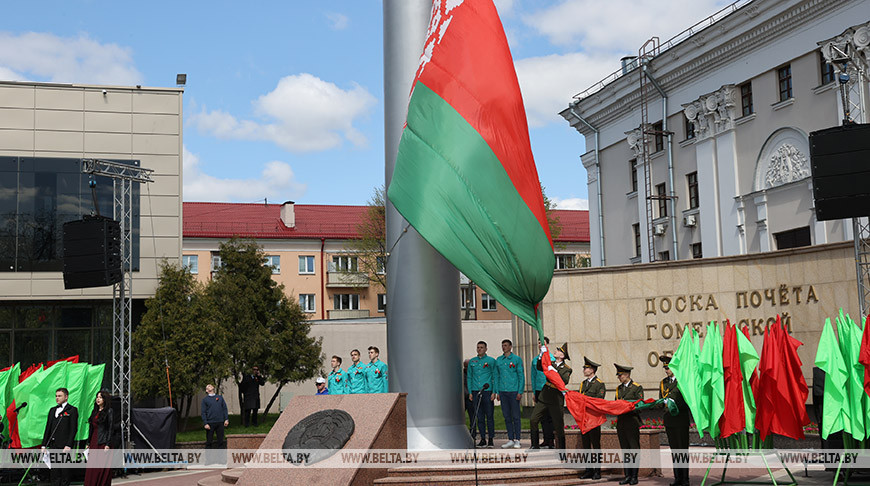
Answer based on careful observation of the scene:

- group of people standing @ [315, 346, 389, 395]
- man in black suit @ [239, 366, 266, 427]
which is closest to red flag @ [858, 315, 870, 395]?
group of people standing @ [315, 346, 389, 395]

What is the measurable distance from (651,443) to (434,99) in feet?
18.1

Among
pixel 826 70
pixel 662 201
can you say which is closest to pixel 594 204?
pixel 662 201

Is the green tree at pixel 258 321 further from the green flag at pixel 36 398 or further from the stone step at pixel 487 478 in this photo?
the stone step at pixel 487 478

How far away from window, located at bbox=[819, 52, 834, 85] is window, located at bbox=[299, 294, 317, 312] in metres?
36.1

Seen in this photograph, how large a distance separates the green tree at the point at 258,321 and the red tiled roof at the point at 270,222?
22.0 meters

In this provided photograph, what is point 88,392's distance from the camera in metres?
14.7

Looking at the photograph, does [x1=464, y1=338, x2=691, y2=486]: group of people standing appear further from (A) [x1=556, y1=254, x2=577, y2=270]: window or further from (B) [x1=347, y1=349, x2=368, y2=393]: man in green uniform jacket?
(A) [x1=556, y1=254, x2=577, y2=270]: window

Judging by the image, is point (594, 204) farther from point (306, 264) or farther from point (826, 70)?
point (306, 264)

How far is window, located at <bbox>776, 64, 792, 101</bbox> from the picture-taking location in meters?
26.8

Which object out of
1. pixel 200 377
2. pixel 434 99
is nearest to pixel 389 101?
pixel 434 99

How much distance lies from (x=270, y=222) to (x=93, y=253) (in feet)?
125

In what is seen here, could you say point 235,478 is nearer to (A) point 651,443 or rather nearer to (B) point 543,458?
(B) point 543,458

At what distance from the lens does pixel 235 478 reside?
12.3 metres

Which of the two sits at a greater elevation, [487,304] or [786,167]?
[786,167]
